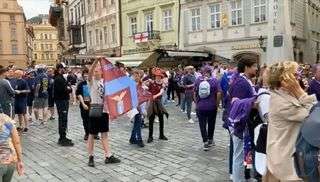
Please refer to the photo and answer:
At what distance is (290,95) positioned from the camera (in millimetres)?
4391

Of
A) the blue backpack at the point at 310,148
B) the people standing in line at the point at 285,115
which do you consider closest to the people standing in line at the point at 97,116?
the people standing in line at the point at 285,115

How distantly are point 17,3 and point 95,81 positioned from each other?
3890 inches

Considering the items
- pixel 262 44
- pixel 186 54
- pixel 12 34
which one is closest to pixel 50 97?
pixel 186 54

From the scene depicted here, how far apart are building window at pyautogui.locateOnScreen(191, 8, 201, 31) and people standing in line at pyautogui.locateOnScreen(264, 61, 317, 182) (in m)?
30.4

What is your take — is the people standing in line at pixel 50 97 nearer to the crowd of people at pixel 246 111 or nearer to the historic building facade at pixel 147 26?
the crowd of people at pixel 246 111

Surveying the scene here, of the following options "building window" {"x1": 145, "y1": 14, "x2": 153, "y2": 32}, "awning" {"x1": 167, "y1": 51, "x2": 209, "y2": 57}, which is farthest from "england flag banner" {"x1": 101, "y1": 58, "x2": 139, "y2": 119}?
"building window" {"x1": 145, "y1": 14, "x2": 153, "y2": 32}

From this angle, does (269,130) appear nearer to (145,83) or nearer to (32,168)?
(32,168)

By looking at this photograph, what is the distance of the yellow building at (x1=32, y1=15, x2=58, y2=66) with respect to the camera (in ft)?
522

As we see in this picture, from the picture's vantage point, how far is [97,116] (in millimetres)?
8609

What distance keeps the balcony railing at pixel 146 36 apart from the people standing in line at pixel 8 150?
33.7 metres

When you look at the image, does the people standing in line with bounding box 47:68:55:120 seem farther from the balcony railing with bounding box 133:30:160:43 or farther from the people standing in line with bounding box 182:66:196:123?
the balcony railing with bounding box 133:30:160:43

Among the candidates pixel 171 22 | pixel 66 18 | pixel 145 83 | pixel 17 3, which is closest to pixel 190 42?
pixel 171 22

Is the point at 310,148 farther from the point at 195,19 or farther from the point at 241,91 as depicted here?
the point at 195,19

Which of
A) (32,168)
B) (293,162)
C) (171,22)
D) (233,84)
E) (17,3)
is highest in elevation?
(17,3)
